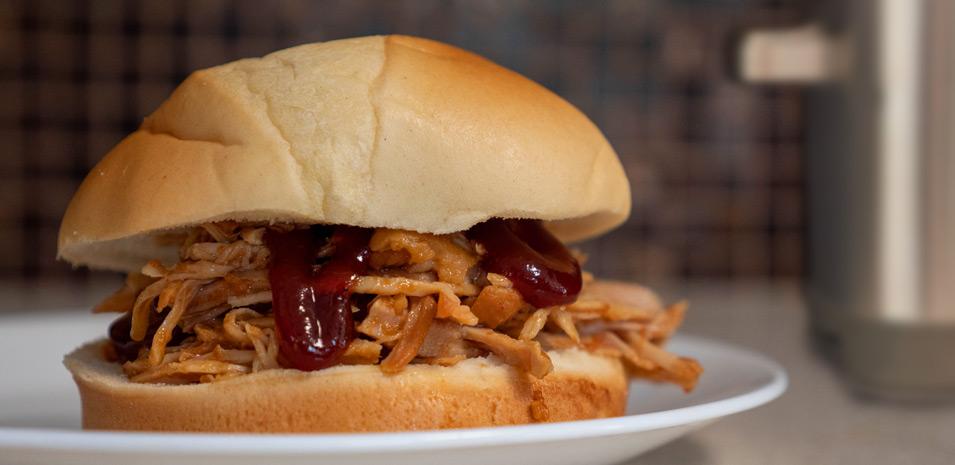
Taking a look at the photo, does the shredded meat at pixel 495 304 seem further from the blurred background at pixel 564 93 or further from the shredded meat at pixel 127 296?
the blurred background at pixel 564 93

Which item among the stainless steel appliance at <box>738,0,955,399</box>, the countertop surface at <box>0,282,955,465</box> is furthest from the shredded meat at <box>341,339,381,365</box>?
the stainless steel appliance at <box>738,0,955,399</box>

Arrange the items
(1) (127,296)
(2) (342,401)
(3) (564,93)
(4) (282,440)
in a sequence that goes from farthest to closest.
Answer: (3) (564,93)
(1) (127,296)
(2) (342,401)
(4) (282,440)

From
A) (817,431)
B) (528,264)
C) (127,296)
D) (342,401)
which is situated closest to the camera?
(342,401)

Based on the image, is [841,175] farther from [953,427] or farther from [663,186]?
[663,186]

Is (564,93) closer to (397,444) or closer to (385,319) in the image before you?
(385,319)

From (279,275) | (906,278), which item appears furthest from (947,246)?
(279,275)

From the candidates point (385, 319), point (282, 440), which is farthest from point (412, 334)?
point (282, 440)
